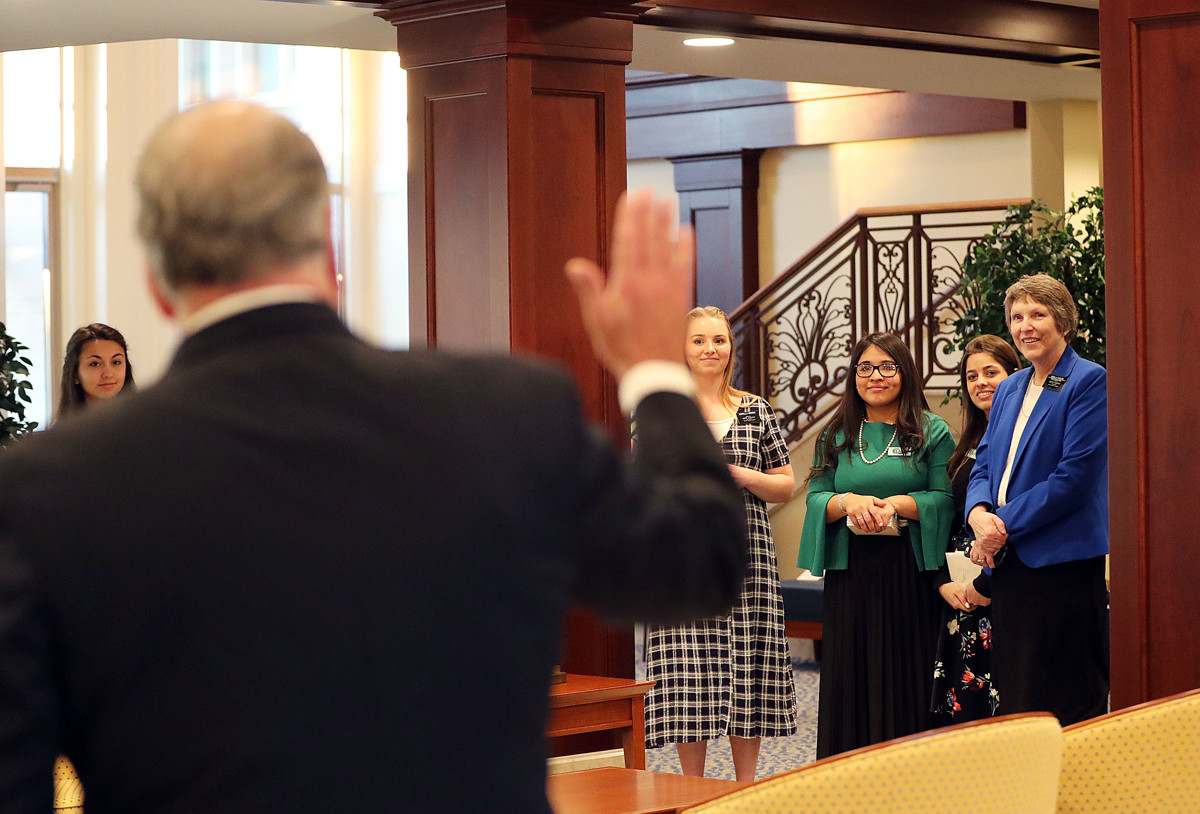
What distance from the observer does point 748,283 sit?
38.8 feet

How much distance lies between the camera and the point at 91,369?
18.2 ft

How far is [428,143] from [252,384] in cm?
423

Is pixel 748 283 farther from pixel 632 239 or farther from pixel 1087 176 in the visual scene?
pixel 632 239

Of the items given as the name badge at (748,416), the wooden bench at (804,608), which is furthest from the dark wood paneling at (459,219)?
the wooden bench at (804,608)

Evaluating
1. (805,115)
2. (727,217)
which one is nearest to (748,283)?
(727,217)

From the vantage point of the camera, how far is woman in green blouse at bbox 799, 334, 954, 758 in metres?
5.07

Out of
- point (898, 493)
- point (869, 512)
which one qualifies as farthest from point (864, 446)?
point (869, 512)

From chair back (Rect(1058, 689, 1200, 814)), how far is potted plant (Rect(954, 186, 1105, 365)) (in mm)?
5584

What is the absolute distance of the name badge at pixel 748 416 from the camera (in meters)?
5.21

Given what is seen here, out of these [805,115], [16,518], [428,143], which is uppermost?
[805,115]

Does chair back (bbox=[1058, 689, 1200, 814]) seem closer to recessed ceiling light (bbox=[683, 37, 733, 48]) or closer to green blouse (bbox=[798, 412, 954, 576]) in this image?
green blouse (bbox=[798, 412, 954, 576])

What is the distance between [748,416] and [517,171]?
1138mm

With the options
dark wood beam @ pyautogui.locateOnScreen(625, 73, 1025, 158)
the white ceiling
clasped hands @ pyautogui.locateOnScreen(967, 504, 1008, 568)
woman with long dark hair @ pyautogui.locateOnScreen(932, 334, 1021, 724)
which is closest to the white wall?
dark wood beam @ pyautogui.locateOnScreen(625, 73, 1025, 158)

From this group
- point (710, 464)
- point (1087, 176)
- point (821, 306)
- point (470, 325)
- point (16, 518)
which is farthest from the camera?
point (821, 306)
